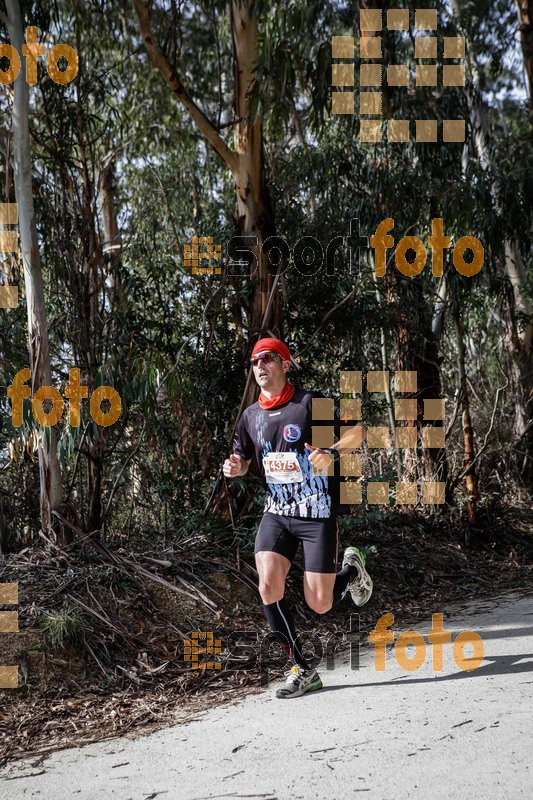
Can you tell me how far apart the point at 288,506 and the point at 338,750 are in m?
1.65

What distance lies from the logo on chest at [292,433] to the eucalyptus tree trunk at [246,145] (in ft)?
9.33

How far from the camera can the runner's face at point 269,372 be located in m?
5.47

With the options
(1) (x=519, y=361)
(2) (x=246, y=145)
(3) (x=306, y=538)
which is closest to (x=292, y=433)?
(3) (x=306, y=538)

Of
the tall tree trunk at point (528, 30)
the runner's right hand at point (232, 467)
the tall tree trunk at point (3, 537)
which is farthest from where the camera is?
the tall tree trunk at point (528, 30)

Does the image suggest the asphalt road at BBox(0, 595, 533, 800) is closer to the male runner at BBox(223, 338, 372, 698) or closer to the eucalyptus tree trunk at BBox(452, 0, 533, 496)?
the male runner at BBox(223, 338, 372, 698)

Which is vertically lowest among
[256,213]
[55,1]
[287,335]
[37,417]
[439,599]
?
[439,599]

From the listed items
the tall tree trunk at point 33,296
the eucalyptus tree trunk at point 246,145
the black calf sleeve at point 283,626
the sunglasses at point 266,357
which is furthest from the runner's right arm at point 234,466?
the eucalyptus tree trunk at point 246,145

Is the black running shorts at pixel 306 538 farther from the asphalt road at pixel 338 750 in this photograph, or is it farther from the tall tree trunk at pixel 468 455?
the tall tree trunk at pixel 468 455

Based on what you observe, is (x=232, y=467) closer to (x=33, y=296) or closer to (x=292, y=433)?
(x=292, y=433)

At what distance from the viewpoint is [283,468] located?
541cm

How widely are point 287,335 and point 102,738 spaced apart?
560 cm

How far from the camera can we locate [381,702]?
4875 mm

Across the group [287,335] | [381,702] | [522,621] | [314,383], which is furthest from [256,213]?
[381,702]

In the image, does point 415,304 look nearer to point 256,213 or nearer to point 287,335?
point 287,335
